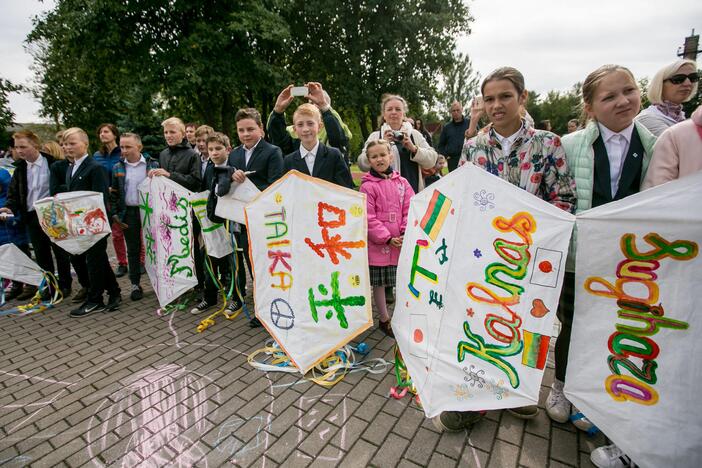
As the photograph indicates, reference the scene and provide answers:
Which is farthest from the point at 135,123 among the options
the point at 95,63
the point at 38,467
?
the point at 38,467

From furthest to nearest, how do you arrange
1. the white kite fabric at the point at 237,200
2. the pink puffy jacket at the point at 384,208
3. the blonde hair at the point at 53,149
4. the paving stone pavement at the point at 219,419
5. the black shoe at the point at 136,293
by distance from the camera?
the blonde hair at the point at 53,149
the black shoe at the point at 136,293
the white kite fabric at the point at 237,200
the pink puffy jacket at the point at 384,208
the paving stone pavement at the point at 219,419

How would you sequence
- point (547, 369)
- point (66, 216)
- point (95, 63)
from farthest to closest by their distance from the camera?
point (95, 63), point (66, 216), point (547, 369)

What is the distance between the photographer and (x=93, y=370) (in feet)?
10.1

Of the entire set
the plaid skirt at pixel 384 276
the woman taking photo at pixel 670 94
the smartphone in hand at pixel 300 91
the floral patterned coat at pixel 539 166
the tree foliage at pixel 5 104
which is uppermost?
the tree foliage at pixel 5 104

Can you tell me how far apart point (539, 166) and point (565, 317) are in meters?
0.98

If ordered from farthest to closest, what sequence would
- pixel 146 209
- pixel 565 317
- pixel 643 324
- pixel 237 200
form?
pixel 146 209 < pixel 237 200 < pixel 565 317 < pixel 643 324

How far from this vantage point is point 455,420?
2154 millimetres

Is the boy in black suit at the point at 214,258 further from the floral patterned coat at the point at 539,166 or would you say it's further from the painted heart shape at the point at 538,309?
the painted heart shape at the point at 538,309

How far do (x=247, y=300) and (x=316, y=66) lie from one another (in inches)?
555

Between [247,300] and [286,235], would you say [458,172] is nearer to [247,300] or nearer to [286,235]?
[286,235]

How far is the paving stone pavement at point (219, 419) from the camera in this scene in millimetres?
2055

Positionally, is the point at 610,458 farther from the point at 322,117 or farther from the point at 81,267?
the point at 81,267

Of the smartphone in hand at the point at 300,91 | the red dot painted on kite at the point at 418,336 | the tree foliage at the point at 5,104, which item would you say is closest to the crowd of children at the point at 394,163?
the smartphone in hand at the point at 300,91

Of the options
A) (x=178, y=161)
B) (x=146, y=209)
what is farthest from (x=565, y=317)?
(x=146, y=209)
